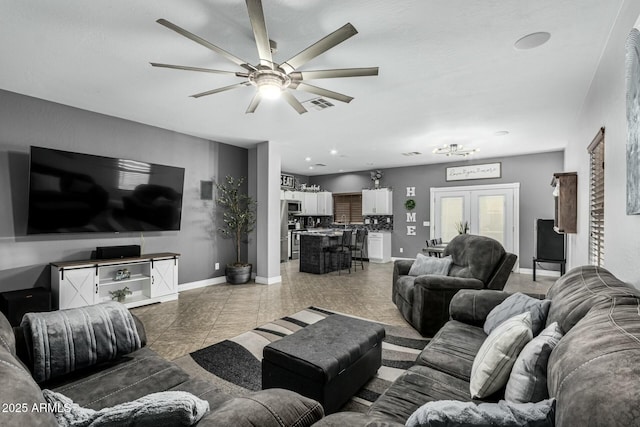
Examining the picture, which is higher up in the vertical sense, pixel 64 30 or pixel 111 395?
pixel 64 30

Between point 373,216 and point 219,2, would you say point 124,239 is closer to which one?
point 219,2

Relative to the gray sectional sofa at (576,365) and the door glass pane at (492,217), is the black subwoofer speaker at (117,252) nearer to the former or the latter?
the gray sectional sofa at (576,365)

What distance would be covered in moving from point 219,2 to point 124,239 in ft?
12.2

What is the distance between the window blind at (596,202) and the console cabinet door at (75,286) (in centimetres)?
534

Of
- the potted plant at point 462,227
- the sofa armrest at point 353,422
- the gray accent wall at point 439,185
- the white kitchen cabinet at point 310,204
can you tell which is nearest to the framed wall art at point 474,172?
the gray accent wall at point 439,185

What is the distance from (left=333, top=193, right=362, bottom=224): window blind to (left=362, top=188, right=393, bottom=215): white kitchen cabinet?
55 cm

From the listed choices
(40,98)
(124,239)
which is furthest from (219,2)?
(124,239)

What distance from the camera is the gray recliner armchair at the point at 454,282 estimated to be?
3.14 metres

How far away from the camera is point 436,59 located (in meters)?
2.67

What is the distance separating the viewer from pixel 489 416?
857 mm

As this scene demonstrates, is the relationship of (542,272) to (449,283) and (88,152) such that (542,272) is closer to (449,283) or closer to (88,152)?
(449,283)

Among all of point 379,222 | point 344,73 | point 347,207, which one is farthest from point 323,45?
point 347,207

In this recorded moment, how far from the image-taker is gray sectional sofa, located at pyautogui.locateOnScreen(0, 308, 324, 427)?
2.24ft

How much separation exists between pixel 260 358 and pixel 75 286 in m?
2.62
